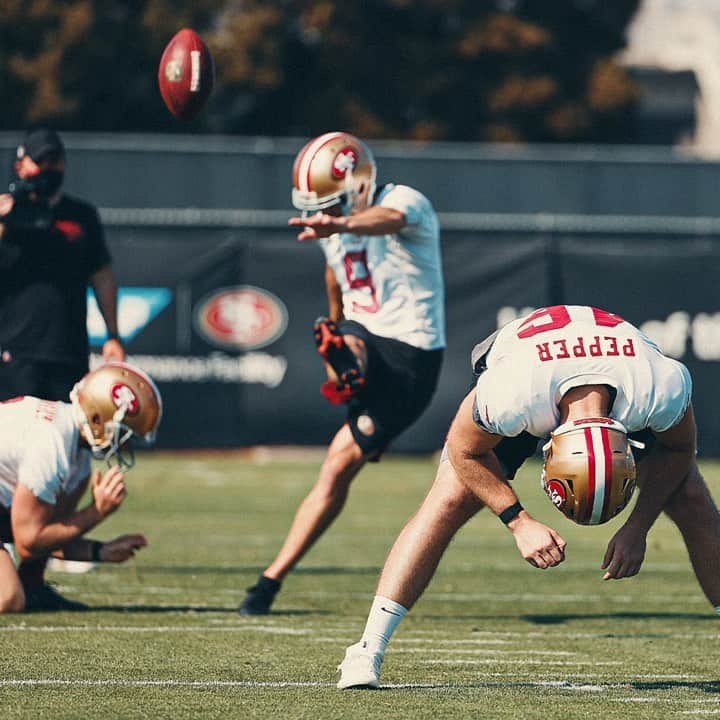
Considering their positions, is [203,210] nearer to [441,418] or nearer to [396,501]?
[441,418]

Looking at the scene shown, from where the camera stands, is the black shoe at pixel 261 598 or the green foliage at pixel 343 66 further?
the green foliage at pixel 343 66

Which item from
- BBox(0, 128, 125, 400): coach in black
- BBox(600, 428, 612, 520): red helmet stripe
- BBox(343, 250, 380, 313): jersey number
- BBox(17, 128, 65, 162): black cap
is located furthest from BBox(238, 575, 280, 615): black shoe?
BBox(600, 428, 612, 520): red helmet stripe

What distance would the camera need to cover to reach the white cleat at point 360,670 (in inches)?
196

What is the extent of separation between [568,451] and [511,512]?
414mm

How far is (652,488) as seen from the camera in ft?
16.3

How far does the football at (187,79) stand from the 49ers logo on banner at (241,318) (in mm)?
7819

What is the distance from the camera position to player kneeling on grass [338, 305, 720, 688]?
457 centimetres

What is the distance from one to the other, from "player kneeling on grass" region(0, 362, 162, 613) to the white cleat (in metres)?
1.41

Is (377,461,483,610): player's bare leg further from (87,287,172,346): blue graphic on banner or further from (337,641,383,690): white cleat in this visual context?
(87,287,172,346): blue graphic on banner

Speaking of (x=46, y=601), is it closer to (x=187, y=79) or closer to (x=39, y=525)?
(x=39, y=525)

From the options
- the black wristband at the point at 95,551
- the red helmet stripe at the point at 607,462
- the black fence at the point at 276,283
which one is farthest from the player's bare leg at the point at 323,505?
the black fence at the point at 276,283

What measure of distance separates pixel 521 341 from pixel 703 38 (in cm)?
3428

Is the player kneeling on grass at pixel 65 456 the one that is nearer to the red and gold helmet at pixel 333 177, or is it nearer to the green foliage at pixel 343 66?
the red and gold helmet at pixel 333 177

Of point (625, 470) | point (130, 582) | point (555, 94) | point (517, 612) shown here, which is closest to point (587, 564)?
point (517, 612)
